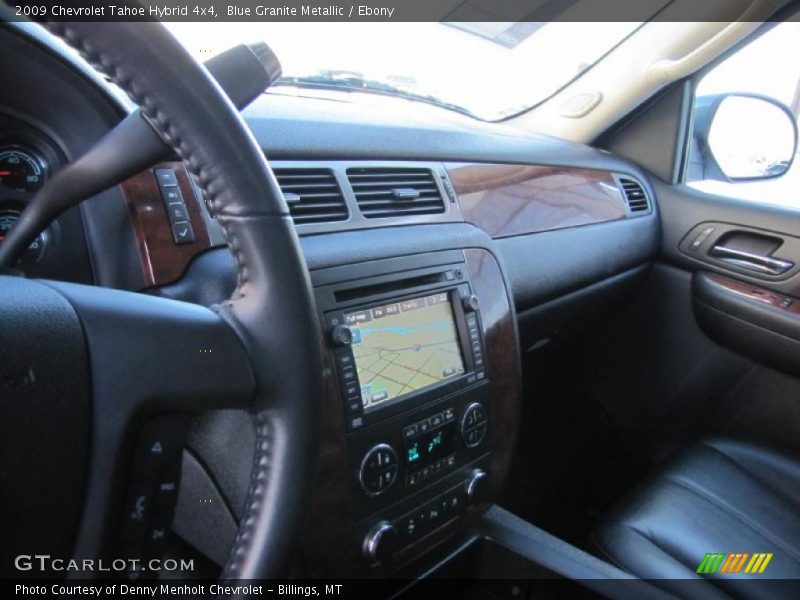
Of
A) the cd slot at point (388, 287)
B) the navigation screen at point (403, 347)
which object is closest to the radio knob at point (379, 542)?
the navigation screen at point (403, 347)

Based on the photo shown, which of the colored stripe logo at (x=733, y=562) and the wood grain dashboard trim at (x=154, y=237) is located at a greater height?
the wood grain dashboard trim at (x=154, y=237)

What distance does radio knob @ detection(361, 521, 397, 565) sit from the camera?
3.11 ft

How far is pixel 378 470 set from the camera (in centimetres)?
94

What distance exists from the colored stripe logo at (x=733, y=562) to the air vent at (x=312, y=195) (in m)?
0.96

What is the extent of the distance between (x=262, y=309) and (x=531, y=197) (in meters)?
1.11

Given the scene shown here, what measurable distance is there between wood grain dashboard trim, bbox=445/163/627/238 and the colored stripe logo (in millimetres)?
758

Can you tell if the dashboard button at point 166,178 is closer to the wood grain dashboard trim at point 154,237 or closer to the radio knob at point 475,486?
the wood grain dashboard trim at point 154,237

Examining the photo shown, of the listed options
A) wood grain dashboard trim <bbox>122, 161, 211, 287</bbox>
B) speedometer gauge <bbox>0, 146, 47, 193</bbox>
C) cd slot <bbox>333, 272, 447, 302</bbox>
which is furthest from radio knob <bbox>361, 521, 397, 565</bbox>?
speedometer gauge <bbox>0, 146, 47, 193</bbox>

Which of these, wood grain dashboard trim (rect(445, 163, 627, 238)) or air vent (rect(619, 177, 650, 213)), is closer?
wood grain dashboard trim (rect(445, 163, 627, 238))

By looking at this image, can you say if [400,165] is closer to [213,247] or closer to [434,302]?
[434,302]

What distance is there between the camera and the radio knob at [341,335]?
2.90 feet

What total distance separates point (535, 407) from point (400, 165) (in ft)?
3.46

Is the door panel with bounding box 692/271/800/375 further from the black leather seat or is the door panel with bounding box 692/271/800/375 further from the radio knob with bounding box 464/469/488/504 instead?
the radio knob with bounding box 464/469/488/504

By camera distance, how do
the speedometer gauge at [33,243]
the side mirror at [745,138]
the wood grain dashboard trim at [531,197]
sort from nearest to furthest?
the speedometer gauge at [33,243] < the wood grain dashboard trim at [531,197] < the side mirror at [745,138]
